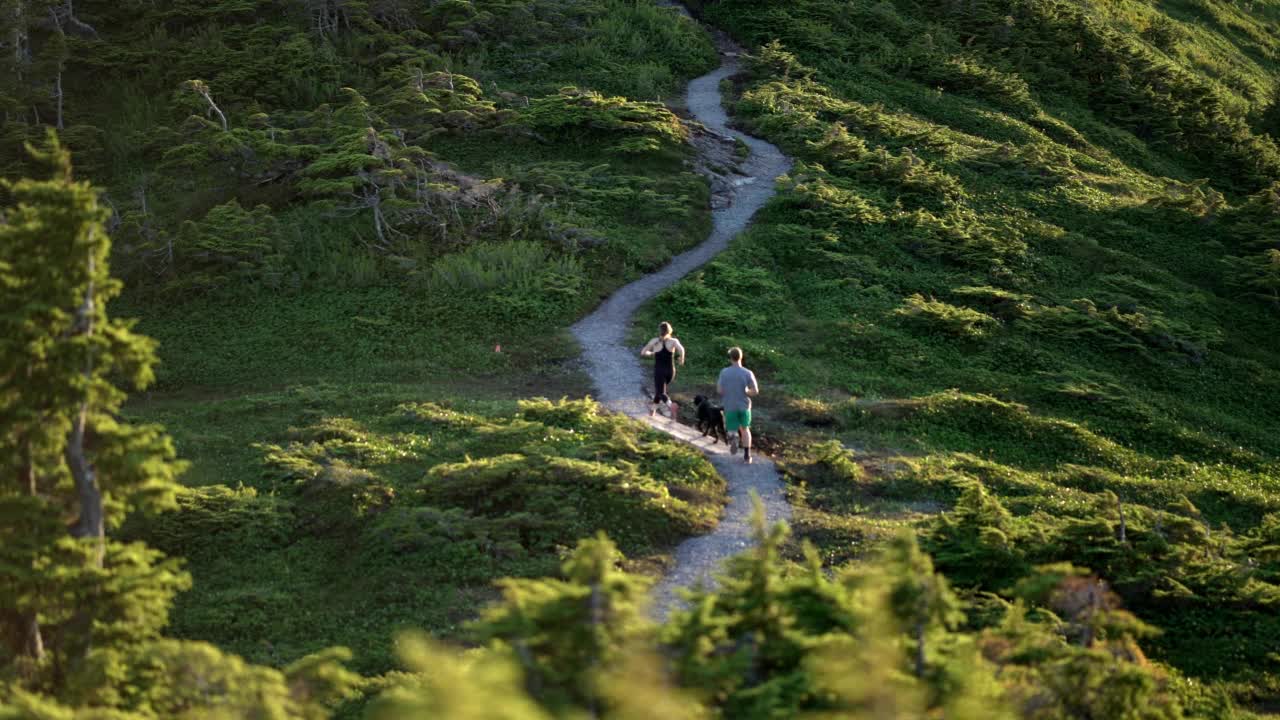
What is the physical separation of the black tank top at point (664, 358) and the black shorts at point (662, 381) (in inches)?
1.9

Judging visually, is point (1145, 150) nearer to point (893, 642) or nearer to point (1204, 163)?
point (1204, 163)

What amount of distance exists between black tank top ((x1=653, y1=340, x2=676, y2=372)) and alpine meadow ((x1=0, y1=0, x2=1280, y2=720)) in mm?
143

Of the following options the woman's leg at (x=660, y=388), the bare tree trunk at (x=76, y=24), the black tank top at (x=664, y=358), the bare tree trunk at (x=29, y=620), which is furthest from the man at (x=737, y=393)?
the bare tree trunk at (x=76, y=24)

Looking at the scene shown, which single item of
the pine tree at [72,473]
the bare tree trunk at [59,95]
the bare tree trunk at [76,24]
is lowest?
the bare tree trunk at [59,95]

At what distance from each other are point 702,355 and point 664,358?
5.24m

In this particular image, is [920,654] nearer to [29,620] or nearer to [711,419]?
[29,620]

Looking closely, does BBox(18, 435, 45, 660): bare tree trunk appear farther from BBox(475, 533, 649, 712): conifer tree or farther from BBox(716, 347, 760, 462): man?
BBox(716, 347, 760, 462): man

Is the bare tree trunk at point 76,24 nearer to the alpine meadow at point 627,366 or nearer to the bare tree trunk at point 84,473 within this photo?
the alpine meadow at point 627,366

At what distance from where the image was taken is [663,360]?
75.1ft

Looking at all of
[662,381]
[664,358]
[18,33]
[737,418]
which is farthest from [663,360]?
[18,33]

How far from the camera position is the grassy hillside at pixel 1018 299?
1889 centimetres

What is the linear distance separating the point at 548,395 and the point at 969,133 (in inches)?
1258

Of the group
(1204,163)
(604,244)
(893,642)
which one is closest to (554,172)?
(604,244)

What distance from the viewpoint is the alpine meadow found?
10719mm
